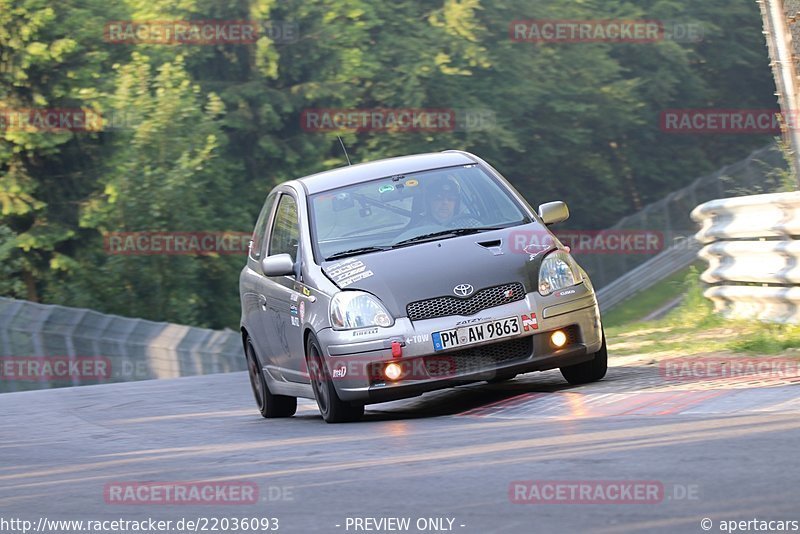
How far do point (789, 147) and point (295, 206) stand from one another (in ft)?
13.7

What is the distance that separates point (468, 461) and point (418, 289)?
2.52 meters

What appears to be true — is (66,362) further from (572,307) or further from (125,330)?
(572,307)

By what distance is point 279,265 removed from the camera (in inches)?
439

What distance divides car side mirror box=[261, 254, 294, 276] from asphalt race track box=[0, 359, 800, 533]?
3.49ft

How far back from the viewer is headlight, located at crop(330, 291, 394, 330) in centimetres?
1021

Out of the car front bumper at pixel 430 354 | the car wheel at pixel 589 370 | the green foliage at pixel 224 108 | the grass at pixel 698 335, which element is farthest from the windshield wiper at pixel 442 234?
the green foliage at pixel 224 108

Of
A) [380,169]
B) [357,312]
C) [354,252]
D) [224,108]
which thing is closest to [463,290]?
[357,312]

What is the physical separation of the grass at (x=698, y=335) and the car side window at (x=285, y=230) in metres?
3.18

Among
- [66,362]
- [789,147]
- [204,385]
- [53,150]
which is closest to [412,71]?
[53,150]

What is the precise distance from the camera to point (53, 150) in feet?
134

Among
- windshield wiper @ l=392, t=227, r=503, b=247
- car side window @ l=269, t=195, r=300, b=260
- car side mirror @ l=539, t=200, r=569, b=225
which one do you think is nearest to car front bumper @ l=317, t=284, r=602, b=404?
windshield wiper @ l=392, t=227, r=503, b=247

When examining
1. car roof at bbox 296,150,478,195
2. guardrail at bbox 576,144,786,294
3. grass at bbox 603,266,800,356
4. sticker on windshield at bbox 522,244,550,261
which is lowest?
guardrail at bbox 576,144,786,294

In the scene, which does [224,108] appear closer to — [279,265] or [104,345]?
[104,345]

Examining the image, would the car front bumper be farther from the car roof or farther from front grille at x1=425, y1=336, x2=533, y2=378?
the car roof
